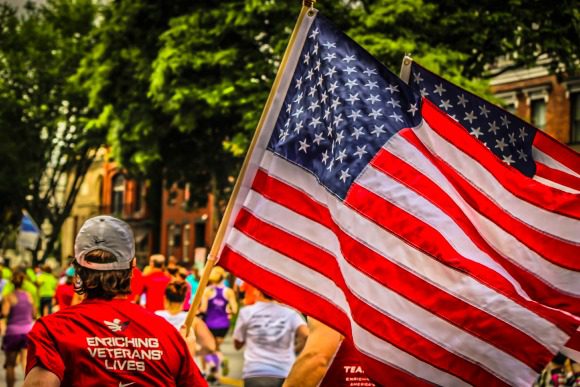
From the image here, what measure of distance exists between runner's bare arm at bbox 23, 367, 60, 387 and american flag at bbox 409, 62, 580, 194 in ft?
10.7

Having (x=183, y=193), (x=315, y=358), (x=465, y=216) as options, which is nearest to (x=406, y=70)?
(x=465, y=216)

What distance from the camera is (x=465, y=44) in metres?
28.8

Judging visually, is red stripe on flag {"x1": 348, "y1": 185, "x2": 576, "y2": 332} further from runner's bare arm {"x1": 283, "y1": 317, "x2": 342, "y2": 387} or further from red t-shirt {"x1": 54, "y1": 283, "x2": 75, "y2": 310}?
red t-shirt {"x1": 54, "y1": 283, "x2": 75, "y2": 310}

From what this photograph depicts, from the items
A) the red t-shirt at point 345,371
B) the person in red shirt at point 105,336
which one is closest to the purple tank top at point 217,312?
the red t-shirt at point 345,371

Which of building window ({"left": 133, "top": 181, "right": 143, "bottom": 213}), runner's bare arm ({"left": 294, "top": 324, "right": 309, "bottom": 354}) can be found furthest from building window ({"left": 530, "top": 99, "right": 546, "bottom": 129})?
building window ({"left": 133, "top": 181, "right": 143, "bottom": 213})

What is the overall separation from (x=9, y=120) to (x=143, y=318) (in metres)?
43.5

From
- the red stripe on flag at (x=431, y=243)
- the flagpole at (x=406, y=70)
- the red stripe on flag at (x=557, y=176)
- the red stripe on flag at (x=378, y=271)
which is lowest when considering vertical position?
the red stripe on flag at (x=378, y=271)

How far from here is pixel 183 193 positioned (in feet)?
218

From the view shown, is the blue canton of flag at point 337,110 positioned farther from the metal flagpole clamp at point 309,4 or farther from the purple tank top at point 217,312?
the purple tank top at point 217,312

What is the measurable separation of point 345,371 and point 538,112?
36622 millimetres

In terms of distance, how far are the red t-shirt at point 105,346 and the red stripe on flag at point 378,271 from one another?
1681 mm

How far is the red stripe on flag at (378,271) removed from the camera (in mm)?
5781

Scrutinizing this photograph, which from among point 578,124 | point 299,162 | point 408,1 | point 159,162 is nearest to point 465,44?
point 408,1

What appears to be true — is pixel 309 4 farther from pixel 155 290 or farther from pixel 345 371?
pixel 155 290
